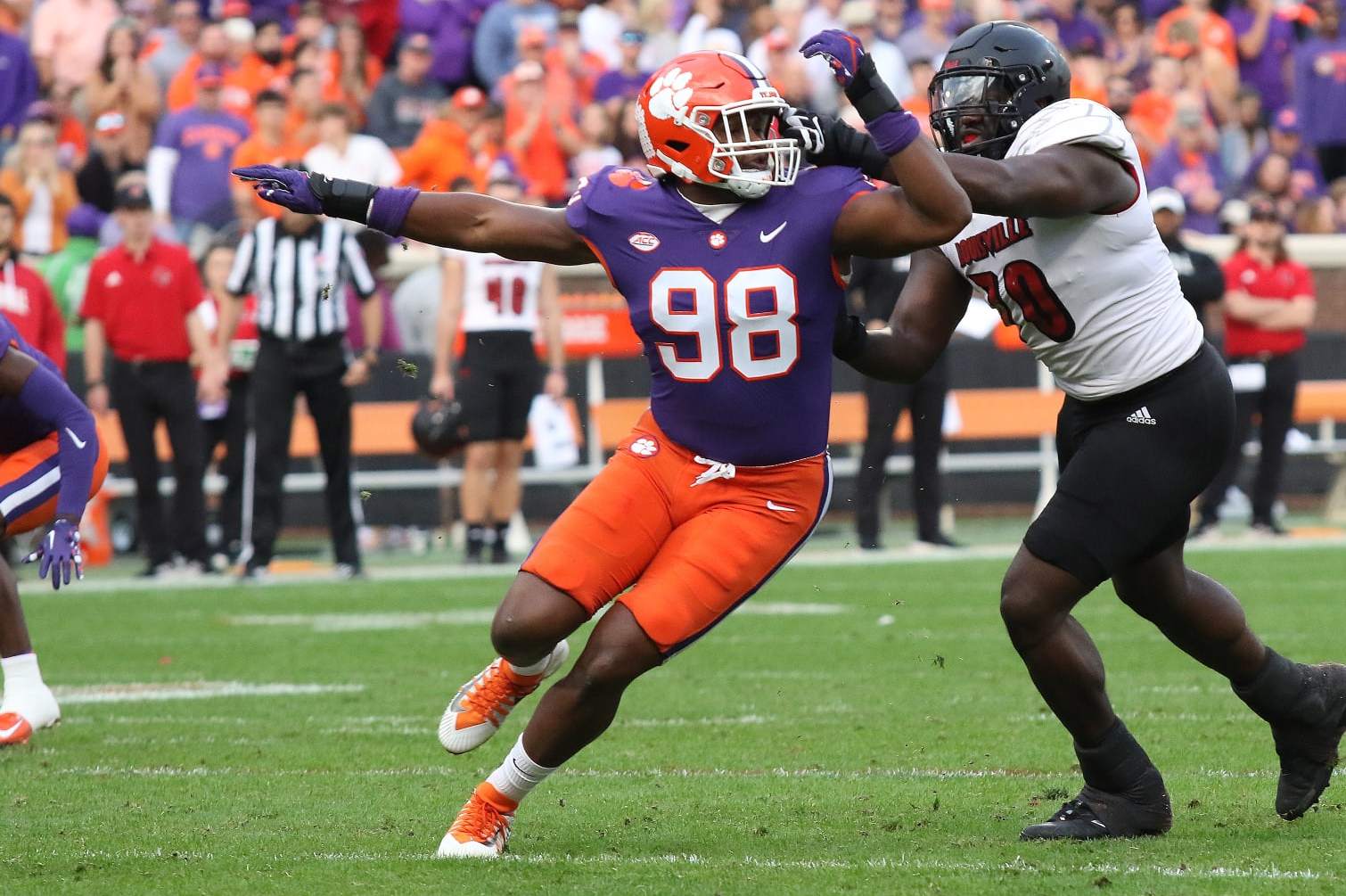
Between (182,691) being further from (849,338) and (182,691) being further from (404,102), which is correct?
(404,102)

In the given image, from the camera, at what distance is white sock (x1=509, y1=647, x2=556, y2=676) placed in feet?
15.8

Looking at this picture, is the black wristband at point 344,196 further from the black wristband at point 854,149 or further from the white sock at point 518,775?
the white sock at point 518,775

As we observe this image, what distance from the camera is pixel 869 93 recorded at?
430 centimetres

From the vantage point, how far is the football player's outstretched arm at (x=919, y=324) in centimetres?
500

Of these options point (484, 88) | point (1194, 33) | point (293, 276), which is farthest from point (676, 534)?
point (1194, 33)

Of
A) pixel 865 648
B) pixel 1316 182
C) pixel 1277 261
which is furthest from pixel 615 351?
pixel 1316 182

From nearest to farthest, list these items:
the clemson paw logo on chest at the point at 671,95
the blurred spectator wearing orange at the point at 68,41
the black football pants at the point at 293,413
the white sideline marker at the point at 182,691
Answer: the clemson paw logo on chest at the point at 671,95, the white sideline marker at the point at 182,691, the black football pants at the point at 293,413, the blurred spectator wearing orange at the point at 68,41

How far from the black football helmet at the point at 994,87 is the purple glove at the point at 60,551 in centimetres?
274

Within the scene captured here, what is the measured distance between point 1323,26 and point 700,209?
44.8ft

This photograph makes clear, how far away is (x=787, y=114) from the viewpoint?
14.9 feet

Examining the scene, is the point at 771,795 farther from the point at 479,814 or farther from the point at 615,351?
the point at 615,351

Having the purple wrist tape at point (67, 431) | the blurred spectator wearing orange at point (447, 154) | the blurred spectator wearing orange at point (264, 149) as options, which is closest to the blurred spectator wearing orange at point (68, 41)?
the blurred spectator wearing orange at point (264, 149)

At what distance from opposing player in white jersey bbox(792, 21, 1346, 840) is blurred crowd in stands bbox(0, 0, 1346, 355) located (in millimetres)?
7316

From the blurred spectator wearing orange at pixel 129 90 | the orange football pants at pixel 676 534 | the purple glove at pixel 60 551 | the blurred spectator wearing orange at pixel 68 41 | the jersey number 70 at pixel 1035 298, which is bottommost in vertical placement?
the purple glove at pixel 60 551
